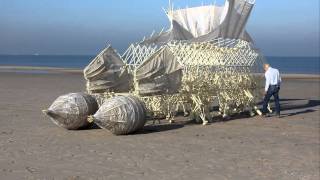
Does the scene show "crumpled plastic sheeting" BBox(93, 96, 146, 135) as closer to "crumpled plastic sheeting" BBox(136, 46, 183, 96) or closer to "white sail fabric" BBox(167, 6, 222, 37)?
"crumpled plastic sheeting" BBox(136, 46, 183, 96)

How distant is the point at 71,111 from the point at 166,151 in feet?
11.4

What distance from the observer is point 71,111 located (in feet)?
46.2

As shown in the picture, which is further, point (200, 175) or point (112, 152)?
point (112, 152)

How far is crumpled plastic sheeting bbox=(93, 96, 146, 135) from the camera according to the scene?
13.3 m

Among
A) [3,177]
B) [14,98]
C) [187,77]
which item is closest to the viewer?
[3,177]

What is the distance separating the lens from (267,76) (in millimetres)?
18766

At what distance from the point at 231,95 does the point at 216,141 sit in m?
5.16

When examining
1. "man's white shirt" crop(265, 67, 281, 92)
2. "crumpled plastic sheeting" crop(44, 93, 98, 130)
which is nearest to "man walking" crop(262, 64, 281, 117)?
"man's white shirt" crop(265, 67, 281, 92)

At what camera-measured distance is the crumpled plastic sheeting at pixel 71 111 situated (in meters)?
14.1

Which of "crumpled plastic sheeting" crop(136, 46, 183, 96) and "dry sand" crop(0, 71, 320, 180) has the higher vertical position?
"crumpled plastic sheeting" crop(136, 46, 183, 96)

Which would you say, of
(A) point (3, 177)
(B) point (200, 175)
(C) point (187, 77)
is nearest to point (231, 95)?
(C) point (187, 77)

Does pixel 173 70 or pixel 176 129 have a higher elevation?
pixel 173 70

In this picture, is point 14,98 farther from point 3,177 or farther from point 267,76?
point 3,177

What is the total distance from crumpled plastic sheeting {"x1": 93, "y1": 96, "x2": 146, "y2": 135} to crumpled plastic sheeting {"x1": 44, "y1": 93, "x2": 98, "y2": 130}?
90 centimetres
